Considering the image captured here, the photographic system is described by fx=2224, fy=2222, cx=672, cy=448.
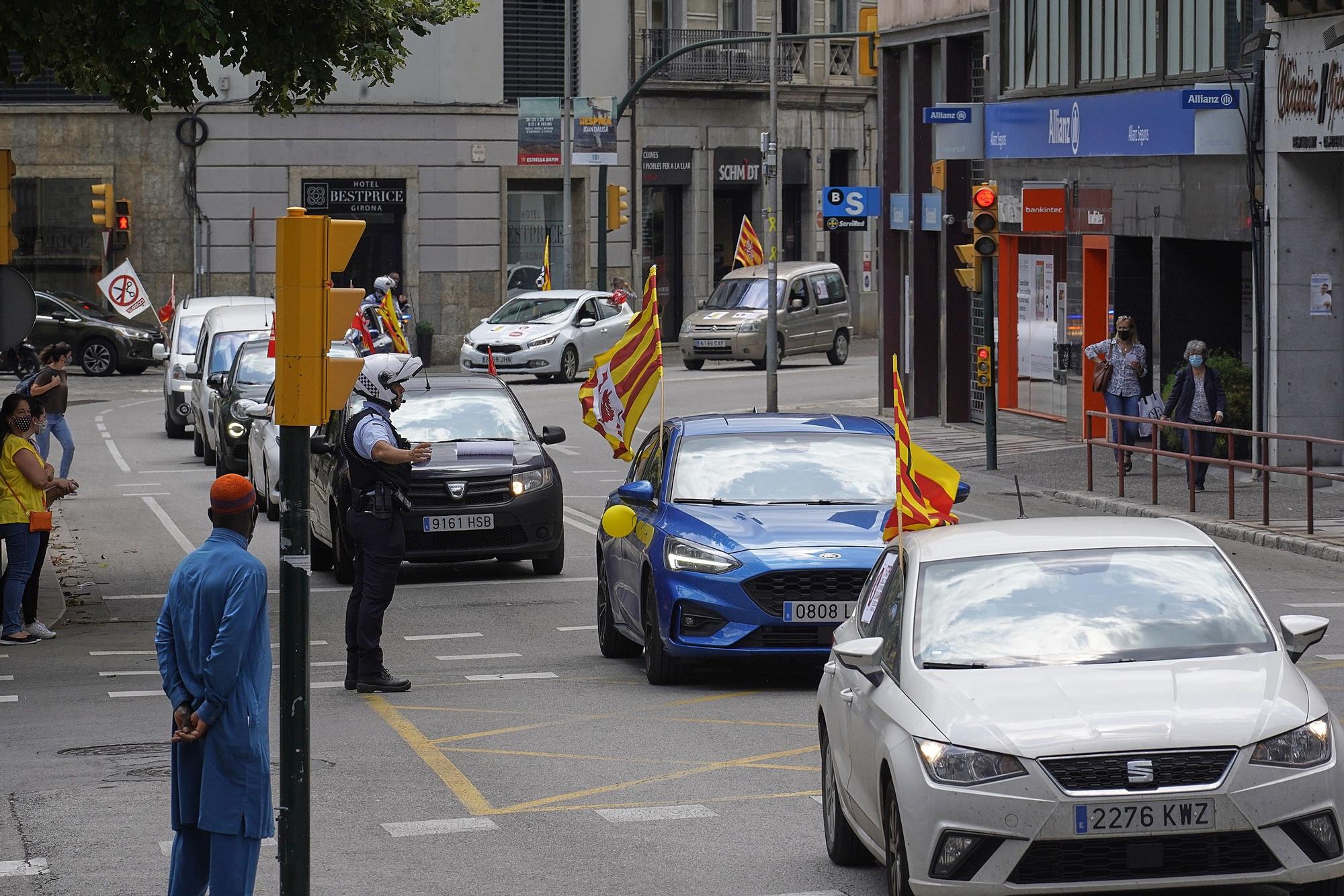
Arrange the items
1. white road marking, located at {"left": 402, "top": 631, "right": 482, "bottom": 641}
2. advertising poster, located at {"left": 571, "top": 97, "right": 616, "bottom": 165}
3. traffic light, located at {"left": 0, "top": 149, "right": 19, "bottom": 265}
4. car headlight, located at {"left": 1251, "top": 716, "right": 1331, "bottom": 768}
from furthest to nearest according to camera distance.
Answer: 1. advertising poster, located at {"left": 571, "top": 97, "right": 616, "bottom": 165}
2. traffic light, located at {"left": 0, "top": 149, "right": 19, "bottom": 265}
3. white road marking, located at {"left": 402, "top": 631, "right": 482, "bottom": 641}
4. car headlight, located at {"left": 1251, "top": 716, "right": 1331, "bottom": 768}

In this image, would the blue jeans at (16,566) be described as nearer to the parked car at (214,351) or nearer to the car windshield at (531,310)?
the parked car at (214,351)

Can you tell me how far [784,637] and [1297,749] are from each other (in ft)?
18.1

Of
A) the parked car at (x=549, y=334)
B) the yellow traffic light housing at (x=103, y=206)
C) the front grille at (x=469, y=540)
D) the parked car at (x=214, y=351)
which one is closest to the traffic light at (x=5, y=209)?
the front grille at (x=469, y=540)

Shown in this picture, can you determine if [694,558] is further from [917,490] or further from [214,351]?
[214,351]

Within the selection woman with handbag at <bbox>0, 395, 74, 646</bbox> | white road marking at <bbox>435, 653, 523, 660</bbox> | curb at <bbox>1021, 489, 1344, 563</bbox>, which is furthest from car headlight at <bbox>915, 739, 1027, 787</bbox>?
curb at <bbox>1021, 489, 1344, 563</bbox>

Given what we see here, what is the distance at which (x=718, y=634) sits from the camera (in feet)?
39.8

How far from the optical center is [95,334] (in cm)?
4591

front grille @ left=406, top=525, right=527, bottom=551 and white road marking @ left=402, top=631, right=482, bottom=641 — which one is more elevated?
front grille @ left=406, top=525, right=527, bottom=551

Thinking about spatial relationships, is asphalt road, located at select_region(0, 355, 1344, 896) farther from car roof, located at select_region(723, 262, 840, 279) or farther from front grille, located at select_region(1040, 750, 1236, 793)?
car roof, located at select_region(723, 262, 840, 279)

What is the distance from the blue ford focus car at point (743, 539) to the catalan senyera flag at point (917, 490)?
18cm

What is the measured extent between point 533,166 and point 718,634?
39404 millimetres

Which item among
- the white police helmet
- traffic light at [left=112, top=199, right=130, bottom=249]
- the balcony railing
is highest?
the balcony railing

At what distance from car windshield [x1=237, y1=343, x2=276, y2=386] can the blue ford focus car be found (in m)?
12.9

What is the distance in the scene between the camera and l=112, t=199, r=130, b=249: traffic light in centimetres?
4798
